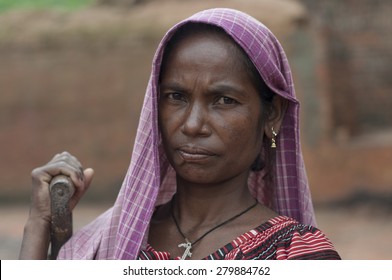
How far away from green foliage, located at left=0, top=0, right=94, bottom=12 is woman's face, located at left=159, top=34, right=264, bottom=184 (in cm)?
900

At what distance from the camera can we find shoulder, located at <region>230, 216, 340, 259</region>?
76.2 inches

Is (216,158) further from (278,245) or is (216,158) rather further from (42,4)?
(42,4)

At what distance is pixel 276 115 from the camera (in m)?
2.15

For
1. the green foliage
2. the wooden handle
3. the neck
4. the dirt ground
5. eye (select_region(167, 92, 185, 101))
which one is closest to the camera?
eye (select_region(167, 92, 185, 101))

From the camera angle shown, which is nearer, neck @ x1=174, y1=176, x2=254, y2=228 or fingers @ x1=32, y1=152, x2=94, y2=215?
neck @ x1=174, y1=176, x2=254, y2=228

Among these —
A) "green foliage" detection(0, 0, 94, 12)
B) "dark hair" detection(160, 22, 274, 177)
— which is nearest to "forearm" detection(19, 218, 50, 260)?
"dark hair" detection(160, 22, 274, 177)

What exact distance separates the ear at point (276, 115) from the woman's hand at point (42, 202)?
66cm

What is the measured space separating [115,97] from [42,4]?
2220 millimetres

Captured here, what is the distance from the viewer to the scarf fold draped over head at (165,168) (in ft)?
6.62

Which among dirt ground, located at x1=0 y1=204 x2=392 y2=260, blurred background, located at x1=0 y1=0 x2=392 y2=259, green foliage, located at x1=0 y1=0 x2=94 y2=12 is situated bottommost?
dirt ground, located at x1=0 y1=204 x2=392 y2=260

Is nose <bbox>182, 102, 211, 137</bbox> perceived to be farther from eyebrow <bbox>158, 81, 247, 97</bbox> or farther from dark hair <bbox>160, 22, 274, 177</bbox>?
dark hair <bbox>160, 22, 274, 177</bbox>

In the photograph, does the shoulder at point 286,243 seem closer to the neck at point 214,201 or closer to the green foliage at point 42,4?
the neck at point 214,201

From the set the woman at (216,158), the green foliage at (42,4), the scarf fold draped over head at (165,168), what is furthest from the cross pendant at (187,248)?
the green foliage at (42,4)

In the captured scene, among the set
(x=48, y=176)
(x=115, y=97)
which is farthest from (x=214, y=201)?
(x=115, y=97)
